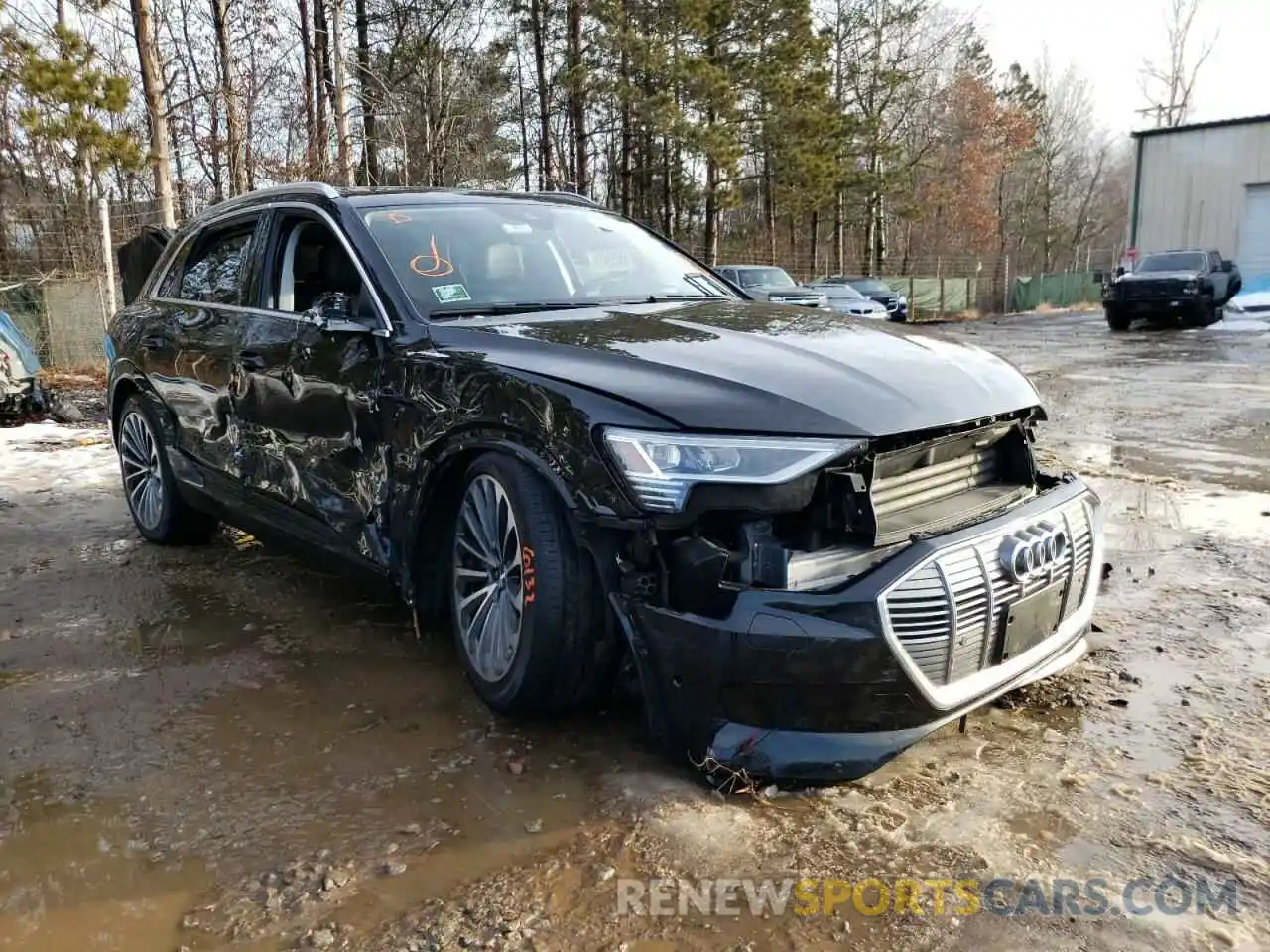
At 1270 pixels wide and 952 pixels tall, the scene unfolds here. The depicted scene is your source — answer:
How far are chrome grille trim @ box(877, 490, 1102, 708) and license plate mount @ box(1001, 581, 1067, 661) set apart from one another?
21mm

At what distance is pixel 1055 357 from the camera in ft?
50.9

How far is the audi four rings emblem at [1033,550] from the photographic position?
2562mm

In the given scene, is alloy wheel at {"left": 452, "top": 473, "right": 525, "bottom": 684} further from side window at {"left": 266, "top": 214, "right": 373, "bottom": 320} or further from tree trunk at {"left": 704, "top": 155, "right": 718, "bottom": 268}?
tree trunk at {"left": 704, "top": 155, "right": 718, "bottom": 268}

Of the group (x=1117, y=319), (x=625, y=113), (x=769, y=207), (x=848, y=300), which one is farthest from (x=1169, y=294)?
(x=769, y=207)

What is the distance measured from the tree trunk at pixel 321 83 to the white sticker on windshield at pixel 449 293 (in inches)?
530

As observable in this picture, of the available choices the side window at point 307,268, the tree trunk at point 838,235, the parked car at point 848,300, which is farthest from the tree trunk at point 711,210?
the side window at point 307,268

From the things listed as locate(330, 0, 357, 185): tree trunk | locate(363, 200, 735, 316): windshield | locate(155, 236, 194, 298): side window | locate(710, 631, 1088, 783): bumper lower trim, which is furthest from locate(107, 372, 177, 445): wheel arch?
locate(330, 0, 357, 185): tree trunk

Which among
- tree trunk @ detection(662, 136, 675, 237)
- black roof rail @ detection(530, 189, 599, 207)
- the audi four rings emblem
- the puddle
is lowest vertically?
the puddle

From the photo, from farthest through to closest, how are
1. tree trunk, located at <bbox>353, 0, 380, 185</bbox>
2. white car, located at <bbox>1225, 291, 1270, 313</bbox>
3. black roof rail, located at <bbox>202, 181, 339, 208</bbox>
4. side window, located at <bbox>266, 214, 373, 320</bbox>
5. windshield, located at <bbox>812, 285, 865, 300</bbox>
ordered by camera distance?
white car, located at <bbox>1225, 291, 1270, 313</bbox>
windshield, located at <bbox>812, 285, 865, 300</bbox>
tree trunk, located at <bbox>353, 0, 380, 185</bbox>
black roof rail, located at <bbox>202, 181, 339, 208</bbox>
side window, located at <bbox>266, 214, 373, 320</bbox>

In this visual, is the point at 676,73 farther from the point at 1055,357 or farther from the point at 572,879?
the point at 572,879

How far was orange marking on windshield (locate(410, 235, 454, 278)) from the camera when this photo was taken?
349 cm

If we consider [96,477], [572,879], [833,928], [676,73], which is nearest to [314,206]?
[572,879]

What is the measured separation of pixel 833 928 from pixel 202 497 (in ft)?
12.2

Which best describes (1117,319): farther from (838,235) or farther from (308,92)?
(308,92)
